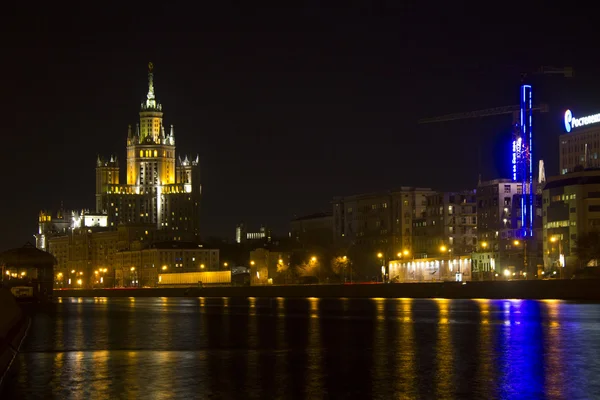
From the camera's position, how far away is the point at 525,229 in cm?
17200

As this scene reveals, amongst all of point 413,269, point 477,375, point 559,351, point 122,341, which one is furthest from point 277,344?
point 413,269

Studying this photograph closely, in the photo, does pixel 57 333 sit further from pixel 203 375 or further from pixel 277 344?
pixel 203 375

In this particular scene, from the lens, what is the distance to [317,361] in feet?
137

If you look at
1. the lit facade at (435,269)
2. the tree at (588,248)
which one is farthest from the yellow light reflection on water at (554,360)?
the lit facade at (435,269)

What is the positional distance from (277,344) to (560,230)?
11944cm

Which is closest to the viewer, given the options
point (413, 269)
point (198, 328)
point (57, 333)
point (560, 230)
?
point (57, 333)

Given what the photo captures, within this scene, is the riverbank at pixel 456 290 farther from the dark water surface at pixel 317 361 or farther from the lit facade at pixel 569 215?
the dark water surface at pixel 317 361

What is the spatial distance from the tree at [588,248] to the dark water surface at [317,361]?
228 ft

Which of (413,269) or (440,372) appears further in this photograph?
(413,269)

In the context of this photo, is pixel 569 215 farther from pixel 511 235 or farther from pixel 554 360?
pixel 554 360

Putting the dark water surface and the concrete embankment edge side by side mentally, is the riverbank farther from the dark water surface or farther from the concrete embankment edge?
the concrete embankment edge

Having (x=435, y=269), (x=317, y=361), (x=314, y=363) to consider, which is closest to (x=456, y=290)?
(x=435, y=269)

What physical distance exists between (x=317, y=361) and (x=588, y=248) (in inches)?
4081

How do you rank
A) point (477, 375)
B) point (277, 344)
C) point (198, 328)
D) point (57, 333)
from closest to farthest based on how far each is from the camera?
point (477, 375)
point (277, 344)
point (57, 333)
point (198, 328)
